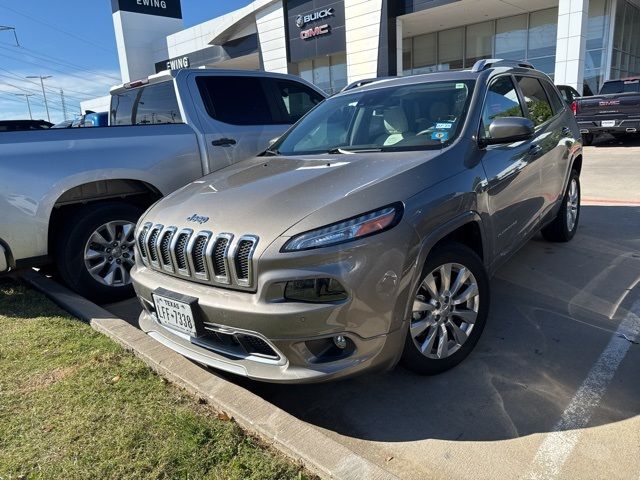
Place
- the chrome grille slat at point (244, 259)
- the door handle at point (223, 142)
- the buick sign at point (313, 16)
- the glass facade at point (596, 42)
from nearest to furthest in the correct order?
the chrome grille slat at point (244, 259) → the door handle at point (223, 142) → the glass facade at point (596, 42) → the buick sign at point (313, 16)

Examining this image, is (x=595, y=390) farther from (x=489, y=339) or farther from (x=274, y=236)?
(x=274, y=236)

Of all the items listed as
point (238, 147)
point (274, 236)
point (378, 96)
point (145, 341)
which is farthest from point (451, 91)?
point (145, 341)

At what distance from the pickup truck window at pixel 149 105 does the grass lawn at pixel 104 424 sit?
94.4 inches

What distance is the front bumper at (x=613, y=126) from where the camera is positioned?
12516mm

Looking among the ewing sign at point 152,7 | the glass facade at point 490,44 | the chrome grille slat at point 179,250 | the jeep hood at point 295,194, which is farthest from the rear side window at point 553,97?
the ewing sign at point 152,7

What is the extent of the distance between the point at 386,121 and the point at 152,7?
48.0 meters

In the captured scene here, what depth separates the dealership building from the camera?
1934cm

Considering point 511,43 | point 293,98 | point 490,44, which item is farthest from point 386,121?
point 490,44

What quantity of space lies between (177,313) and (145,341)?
2.66 feet

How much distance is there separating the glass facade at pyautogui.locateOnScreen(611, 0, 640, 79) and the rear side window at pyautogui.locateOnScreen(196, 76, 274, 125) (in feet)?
68.0

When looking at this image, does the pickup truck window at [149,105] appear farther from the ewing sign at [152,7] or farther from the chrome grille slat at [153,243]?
the ewing sign at [152,7]

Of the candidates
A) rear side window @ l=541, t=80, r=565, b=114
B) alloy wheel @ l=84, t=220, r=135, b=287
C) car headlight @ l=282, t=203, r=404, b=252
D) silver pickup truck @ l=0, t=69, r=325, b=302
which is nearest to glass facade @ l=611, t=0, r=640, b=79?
rear side window @ l=541, t=80, r=565, b=114

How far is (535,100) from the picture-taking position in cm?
438

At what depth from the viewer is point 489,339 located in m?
3.27
